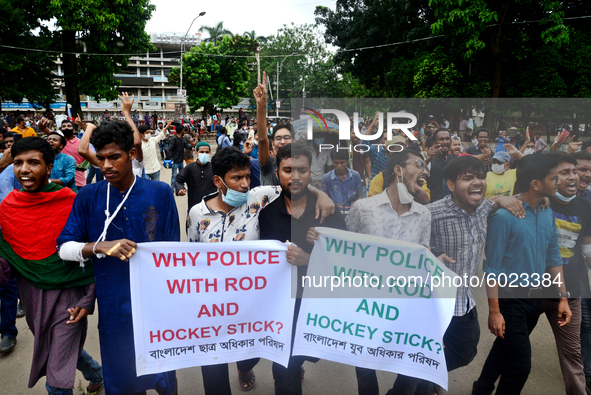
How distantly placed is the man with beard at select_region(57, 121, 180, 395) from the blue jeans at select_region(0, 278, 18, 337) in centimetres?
179

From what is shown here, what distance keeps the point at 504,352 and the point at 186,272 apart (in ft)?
6.83

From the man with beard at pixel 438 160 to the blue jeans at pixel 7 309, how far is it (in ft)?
12.0

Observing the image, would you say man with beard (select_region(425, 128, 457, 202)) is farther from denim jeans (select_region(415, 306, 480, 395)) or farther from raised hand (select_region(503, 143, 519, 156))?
denim jeans (select_region(415, 306, 480, 395))

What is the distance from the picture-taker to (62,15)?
2206cm

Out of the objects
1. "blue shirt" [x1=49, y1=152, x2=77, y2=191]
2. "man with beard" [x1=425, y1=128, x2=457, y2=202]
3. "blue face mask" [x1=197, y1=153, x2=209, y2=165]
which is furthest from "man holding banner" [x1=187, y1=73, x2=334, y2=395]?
"blue shirt" [x1=49, y1=152, x2=77, y2=191]

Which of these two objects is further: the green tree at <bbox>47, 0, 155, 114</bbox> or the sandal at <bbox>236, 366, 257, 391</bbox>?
Answer: the green tree at <bbox>47, 0, 155, 114</bbox>

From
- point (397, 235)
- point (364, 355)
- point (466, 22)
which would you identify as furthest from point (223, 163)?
point (466, 22)

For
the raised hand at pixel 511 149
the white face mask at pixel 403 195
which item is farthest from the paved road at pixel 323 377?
the raised hand at pixel 511 149

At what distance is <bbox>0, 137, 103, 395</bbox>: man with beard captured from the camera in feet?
7.92

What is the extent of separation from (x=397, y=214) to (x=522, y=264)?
85 cm

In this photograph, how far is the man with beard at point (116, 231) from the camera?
2223mm

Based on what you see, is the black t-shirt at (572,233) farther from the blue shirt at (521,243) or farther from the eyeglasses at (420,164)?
the eyeglasses at (420,164)

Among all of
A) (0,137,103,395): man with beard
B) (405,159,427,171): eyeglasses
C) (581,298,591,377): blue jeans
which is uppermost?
(405,159,427,171): eyeglasses

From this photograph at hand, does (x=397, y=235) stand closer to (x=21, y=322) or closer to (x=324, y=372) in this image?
(x=324, y=372)
